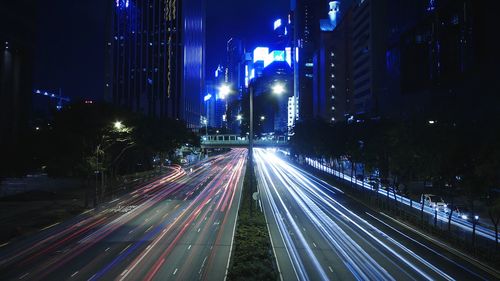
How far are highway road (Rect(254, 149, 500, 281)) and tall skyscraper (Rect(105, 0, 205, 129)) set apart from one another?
138714mm

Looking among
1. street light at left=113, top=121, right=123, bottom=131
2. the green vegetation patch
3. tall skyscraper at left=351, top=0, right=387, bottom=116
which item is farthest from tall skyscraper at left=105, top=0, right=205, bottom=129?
the green vegetation patch

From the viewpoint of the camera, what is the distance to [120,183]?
66812 mm

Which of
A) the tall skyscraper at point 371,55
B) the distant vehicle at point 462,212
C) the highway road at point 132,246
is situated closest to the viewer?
the highway road at point 132,246

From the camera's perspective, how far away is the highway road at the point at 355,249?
21594 mm

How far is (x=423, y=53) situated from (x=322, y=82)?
82947mm

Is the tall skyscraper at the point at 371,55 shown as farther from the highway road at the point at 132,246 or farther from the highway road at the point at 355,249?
the highway road at the point at 132,246

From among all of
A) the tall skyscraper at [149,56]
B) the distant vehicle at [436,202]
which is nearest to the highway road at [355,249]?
the distant vehicle at [436,202]

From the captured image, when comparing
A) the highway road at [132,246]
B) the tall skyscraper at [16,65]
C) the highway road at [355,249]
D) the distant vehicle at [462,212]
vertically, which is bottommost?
the highway road at [355,249]

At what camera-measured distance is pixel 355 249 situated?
2644cm

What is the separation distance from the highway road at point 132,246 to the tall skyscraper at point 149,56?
442 feet

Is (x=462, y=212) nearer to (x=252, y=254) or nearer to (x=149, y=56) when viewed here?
(x=252, y=254)

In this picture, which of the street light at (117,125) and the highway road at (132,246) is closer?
the highway road at (132,246)

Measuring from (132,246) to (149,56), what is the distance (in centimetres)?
15822

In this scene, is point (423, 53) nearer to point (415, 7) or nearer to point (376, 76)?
point (415, 7)
